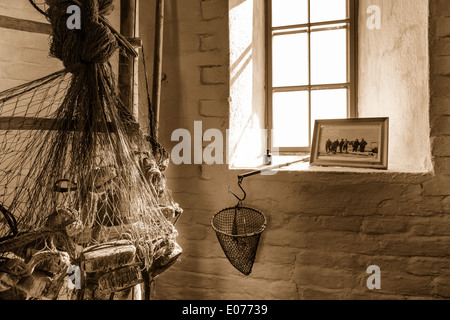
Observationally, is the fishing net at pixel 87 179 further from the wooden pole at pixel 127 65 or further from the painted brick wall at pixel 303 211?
the painted brick wall at pixel 303 211

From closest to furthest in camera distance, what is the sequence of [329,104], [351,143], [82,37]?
[82,37], [351,143], [329,104]

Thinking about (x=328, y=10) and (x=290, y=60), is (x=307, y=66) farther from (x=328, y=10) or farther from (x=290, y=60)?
(x=328, y=10)

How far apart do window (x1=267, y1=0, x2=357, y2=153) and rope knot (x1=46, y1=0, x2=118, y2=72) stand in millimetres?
1288

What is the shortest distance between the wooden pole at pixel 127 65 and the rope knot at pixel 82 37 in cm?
21

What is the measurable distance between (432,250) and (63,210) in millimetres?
1401

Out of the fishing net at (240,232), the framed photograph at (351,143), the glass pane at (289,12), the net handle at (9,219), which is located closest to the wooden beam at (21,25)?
the net handle at (9,219)

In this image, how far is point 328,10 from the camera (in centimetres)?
195

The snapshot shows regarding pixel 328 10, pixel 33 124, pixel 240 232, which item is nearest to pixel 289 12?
pixel 328 10

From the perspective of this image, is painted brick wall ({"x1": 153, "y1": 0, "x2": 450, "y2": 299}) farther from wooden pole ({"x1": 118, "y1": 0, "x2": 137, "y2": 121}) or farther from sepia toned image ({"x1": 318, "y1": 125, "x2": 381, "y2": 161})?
wooden pole ({"x1": 118, "y1": 0, "x2": 137, "y2": 121})

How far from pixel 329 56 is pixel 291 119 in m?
0.45

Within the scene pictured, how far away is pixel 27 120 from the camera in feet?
3.05

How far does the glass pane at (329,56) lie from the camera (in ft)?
6.35

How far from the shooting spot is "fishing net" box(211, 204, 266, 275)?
1.33 m
